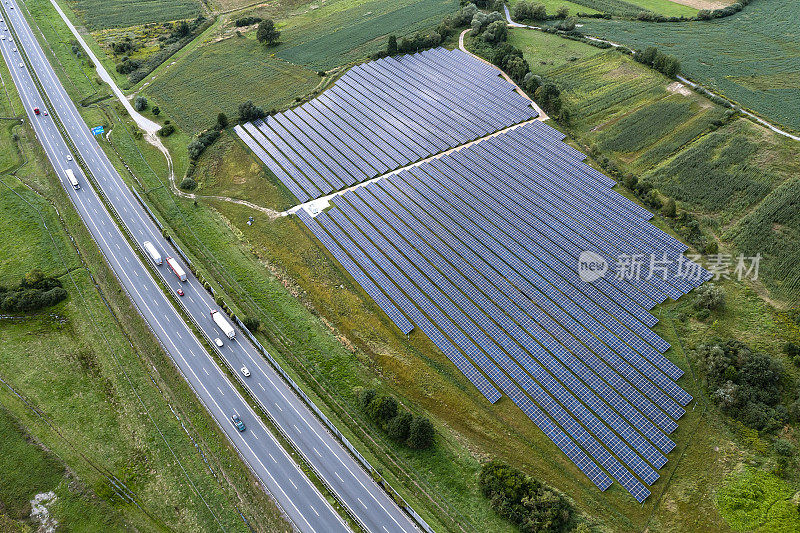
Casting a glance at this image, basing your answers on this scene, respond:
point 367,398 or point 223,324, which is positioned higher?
point 223,324

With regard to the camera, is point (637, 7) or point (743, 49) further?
point (637, 7)

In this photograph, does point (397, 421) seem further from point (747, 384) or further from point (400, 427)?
point (747, 384)

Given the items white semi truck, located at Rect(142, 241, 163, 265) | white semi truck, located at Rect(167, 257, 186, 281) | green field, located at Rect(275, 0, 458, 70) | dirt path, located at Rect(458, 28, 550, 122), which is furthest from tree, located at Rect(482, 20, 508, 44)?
white semi truck, located at Rect(142, 241, 163, 265)

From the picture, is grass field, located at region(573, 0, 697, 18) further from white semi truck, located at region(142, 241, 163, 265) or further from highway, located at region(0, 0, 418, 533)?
white semi truck, located at region(142, 241, 163, 265)

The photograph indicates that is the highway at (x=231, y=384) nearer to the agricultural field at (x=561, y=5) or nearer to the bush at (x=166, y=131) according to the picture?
the bush at (x=166, y=131)

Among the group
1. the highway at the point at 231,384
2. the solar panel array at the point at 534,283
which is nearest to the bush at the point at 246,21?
the highway at the point at 231,384

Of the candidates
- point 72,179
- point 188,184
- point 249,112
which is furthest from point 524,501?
point 72,179
